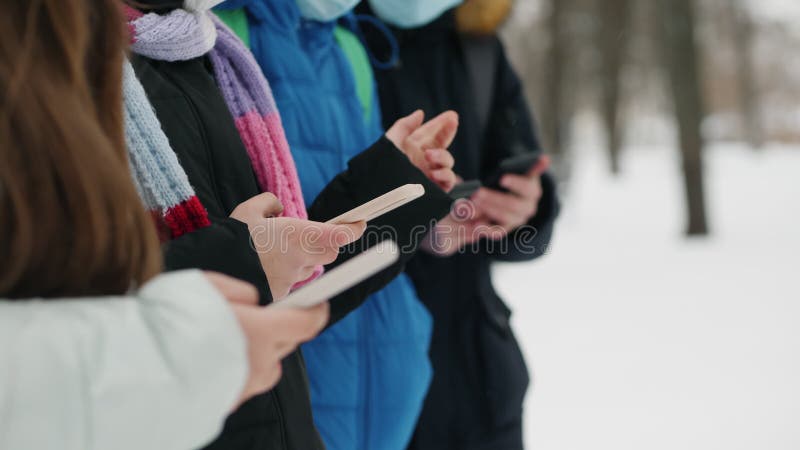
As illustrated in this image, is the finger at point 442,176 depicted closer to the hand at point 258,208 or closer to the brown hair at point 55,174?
the hand at point 258,208

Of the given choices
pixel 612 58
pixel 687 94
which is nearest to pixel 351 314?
pixel 687 94

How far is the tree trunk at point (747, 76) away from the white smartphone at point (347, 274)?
15905mm

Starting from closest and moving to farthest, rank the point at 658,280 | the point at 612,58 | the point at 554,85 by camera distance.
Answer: the point at 658,280
the point at 554,85
the point at 612,58

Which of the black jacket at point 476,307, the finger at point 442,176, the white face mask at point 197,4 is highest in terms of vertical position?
the white face mask at point 197,4

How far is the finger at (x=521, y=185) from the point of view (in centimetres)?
156

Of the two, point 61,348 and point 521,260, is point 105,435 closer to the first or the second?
point 61,348

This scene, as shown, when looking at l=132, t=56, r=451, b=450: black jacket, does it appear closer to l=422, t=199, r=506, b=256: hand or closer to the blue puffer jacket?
the blue puffer jacket

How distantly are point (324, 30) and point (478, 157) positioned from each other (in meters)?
0.52

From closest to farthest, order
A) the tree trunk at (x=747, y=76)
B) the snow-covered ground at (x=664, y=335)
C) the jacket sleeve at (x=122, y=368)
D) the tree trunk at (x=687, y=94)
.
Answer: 1. the jacket sleeve at (x=122, y=368)
2. the snow-covered ground at (x=664, y=335)
3. the tree trunk at (x=687, y=94)
4. the tree trunk at (x=747, y=76)

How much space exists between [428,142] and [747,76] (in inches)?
717

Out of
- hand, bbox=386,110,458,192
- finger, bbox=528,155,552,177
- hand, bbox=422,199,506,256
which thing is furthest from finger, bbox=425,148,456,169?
finger, bbox=528,155,552,177

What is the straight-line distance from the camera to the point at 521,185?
62.2 inches

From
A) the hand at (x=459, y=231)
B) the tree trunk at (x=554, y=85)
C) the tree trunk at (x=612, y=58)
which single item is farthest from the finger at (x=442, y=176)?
the tree trunk at (x=612, y=58)

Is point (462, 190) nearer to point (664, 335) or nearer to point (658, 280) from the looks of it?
point (664, 335)
